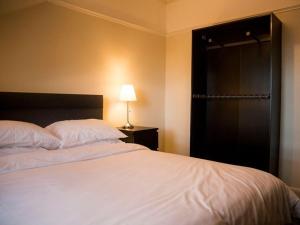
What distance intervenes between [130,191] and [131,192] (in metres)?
0.02

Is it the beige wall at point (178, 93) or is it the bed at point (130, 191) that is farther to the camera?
the beige wall at point (178, 93)

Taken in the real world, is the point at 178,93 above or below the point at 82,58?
below

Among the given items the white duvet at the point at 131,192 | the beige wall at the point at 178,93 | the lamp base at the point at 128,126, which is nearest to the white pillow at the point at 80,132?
the white duvet at the point at 131,192

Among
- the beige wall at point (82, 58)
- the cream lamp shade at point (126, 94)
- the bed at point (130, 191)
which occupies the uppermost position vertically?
the beige wall at point (82, 58)

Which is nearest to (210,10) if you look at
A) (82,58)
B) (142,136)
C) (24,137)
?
(82,58)

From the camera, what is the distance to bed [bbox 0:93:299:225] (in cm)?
105

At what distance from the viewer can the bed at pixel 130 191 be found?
1.05m

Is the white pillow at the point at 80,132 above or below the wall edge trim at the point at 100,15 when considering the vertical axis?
below

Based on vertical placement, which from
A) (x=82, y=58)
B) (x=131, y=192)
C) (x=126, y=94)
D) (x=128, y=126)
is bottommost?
(x=131, y=192)

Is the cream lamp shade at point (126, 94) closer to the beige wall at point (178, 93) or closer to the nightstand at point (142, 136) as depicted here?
the nightstand at point (142, 136)

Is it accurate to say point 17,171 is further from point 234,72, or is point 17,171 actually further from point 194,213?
point 234,72

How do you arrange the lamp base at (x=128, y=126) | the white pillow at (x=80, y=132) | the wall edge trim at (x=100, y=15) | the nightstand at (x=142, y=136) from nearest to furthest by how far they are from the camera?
the white pillow at (x=80, y=132) < the wall edge trim at (x=100, y=15) < the nightstand at (x=142, y=136) < the lamp base at (x=128, y=126)

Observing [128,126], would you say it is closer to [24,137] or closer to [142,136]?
[142,136]

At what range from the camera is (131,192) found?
1.29 m
